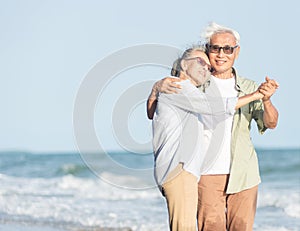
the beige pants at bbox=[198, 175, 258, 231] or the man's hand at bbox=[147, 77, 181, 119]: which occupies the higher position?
the man's hand at bbox=[147, 77, 181, 119]

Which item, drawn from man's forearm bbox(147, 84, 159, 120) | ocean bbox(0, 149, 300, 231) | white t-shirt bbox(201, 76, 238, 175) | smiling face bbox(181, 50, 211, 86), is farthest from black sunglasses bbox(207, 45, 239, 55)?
ocean bbox(0, 149, 300, 231)

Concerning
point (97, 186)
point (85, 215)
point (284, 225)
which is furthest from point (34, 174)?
point (284, 225)

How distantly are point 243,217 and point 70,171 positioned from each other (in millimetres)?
20654

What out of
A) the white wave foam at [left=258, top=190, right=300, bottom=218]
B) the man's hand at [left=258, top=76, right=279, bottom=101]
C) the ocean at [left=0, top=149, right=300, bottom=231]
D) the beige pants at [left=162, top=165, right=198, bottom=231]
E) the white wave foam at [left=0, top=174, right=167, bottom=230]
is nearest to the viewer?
the beige pants at [left=162, top=165, right=198, bottom=231]

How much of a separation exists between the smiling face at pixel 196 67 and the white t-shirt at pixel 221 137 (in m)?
0.16

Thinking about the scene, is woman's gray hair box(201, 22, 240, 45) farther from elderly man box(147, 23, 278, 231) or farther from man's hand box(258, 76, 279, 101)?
man's hand box(258, 76, 279, 101)

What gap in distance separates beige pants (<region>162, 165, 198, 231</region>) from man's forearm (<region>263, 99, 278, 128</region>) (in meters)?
0.68

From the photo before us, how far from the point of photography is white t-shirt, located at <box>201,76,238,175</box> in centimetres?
441

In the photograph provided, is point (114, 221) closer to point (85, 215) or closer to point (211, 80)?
point (85, 215)

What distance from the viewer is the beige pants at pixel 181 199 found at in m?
4.01

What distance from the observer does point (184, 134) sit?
4.07m

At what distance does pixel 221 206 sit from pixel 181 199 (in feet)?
2.33

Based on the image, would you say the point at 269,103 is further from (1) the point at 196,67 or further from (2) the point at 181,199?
(2) the point at 181,199

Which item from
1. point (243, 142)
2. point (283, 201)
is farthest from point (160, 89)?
point (283, 201)
